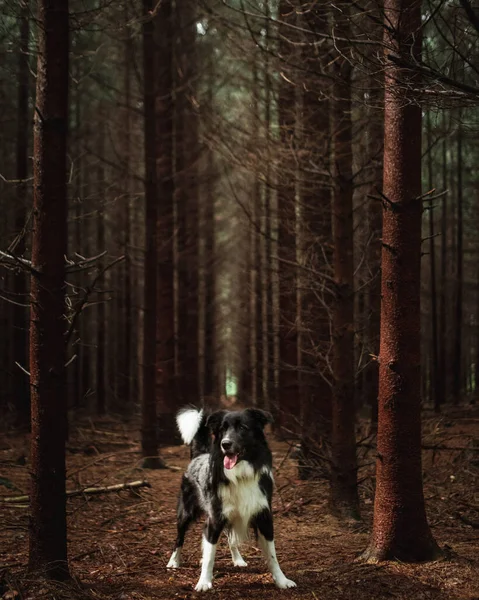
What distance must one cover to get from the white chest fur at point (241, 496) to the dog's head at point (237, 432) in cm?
14

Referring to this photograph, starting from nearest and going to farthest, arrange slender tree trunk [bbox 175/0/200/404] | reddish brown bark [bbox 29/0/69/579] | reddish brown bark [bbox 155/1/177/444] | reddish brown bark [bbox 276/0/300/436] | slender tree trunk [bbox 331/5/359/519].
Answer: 1. reddish brown bark [bbox 29/0/69/579]
2. slender tree trunk [bbox 331/5/359/519]
3. reddish brown bark [bbox 276/0/300/436]
4. reddish brown bark [bbox 155/1/177/444]
5. slender tree trunk [bbox 175/0/200/404]

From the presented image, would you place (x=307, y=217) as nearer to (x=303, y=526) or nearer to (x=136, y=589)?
(x=303, y=526)

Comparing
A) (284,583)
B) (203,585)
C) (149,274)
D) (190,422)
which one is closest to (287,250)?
(149,274)

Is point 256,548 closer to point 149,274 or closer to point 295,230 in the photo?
point 295,230

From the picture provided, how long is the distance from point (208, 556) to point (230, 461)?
3.05 feet

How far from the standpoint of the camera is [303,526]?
8641 millimetres

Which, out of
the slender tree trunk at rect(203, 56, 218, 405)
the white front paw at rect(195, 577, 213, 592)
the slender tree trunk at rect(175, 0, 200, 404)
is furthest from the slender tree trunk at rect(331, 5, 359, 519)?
the slender tree trunk at rect(203, 56, 218, 405)

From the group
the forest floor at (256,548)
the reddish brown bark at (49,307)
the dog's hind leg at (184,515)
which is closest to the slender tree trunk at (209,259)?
the forest floor at (256,548)

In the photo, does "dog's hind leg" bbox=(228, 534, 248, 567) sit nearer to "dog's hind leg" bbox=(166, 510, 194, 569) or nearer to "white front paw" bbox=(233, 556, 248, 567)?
"white front paw" bbox=(233, 556, 248, 567)

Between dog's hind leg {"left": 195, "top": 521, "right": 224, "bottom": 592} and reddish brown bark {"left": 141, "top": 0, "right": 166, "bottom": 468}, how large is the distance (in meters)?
6.96

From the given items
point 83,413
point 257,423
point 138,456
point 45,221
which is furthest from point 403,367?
point 83,413

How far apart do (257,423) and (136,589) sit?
184 centimetres

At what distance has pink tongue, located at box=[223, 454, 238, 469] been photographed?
5.87 m

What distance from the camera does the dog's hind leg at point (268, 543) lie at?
5.93m
